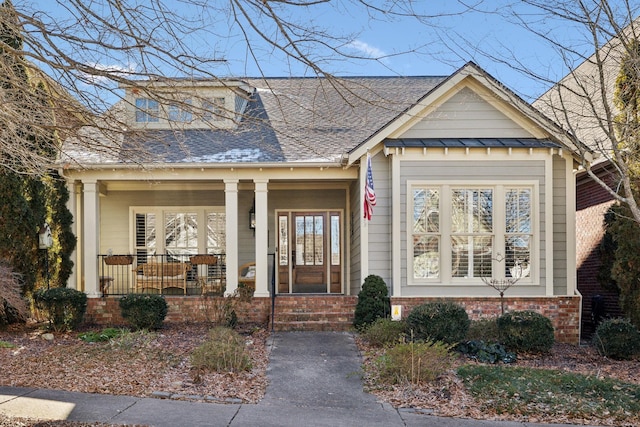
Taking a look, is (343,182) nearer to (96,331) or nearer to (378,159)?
(378,159)

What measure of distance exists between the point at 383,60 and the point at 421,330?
5298 mm

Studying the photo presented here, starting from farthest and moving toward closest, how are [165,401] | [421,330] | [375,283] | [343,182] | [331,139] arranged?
[343,182] → [331,139] → [375,283] → [421,330] → [165,401]

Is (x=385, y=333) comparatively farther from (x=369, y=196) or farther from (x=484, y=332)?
(x=369, y=196)

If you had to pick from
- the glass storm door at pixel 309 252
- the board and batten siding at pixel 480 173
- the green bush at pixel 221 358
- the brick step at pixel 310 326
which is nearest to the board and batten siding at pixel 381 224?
the board and batten siding at pixel 480 173

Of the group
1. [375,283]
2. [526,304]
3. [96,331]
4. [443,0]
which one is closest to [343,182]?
[375,283]

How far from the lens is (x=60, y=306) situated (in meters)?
11.0

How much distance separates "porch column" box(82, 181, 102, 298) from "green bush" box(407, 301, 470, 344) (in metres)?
6.63

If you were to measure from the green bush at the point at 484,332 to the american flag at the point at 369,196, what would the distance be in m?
2.62

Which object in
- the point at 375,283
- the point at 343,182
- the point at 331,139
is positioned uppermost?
the point at 331,139

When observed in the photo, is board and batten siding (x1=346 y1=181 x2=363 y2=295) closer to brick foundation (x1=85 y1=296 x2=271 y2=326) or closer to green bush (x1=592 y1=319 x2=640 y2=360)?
brick foundation (x1=85 y1=296 x2=271 y2=326)

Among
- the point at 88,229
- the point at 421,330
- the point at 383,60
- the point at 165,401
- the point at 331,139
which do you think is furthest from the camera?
the point at 331,139

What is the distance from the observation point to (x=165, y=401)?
6.93 meters

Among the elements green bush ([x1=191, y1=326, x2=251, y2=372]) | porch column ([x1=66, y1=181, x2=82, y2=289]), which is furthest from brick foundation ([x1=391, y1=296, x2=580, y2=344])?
porch column ([x1=66, y1=181, x2=82, y2=289])

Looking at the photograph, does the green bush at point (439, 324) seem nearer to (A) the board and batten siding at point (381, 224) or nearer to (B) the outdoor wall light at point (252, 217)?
(A) the board and batten siding at point (381, 224)
